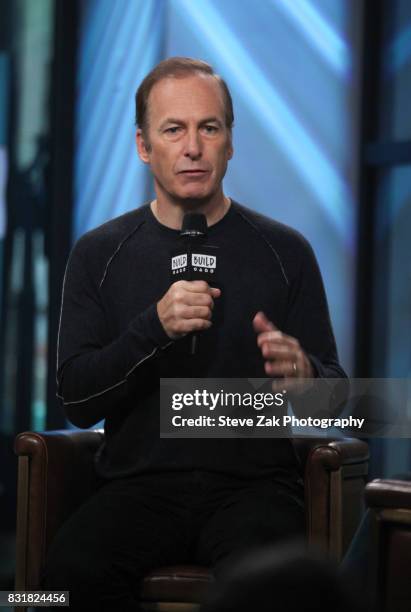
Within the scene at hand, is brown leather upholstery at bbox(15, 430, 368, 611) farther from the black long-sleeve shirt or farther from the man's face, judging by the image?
the man's face

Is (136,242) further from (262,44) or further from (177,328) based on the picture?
(262,44)

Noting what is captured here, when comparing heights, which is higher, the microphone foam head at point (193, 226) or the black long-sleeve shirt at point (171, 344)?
the microphone foam head at point (193, 226)

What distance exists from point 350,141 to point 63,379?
296cm

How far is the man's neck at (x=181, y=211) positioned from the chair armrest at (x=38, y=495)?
0.55 metres

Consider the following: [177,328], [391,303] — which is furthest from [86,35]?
[177,328]

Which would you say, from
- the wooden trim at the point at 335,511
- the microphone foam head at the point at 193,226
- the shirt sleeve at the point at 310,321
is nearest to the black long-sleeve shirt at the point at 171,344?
the shirt sleeve at the point at 310,321

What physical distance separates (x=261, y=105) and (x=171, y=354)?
8.21ft

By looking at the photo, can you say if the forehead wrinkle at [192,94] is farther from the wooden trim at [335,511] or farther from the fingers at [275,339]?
the wooden trim at [335,511]

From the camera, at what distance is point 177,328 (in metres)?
1.81

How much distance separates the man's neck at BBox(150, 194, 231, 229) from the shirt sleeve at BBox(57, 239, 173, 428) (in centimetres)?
20

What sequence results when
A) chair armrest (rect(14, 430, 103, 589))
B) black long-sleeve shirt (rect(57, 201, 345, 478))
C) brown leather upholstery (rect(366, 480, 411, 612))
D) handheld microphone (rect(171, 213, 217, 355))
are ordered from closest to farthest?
brown leather upholstery (rect(366, 480, 411, 612)) → handheld microphone (rect(171, 213, 217, 355)) → black long-sleeve shirt (rect(57, 201, 345, 478)) → chair armrest (rect(14, 430, 103, 589))

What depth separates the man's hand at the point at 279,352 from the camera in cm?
176

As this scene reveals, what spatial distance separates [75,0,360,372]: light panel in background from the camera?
410cm

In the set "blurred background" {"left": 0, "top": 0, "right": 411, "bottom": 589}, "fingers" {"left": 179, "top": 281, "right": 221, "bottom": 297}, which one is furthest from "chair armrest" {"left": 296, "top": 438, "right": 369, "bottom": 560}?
"blurred background" {"left": 0, "top": 0, "right": 411, "bottom": 589}
